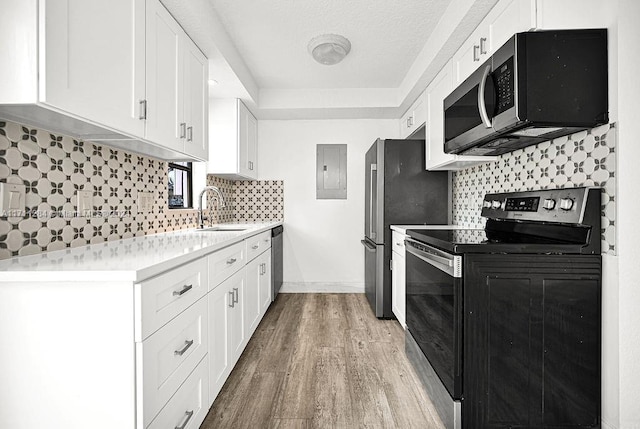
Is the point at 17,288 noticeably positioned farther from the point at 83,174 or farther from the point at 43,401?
the point at 83,174

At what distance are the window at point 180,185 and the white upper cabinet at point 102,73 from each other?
0.81 meters

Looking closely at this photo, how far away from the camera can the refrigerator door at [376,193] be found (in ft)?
10.9

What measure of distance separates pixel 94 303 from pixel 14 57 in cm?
77

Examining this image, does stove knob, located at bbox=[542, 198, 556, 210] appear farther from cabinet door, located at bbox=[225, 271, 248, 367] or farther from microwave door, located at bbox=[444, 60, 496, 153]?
cabinet door, located at bbox=[225, 271, 248, 367]

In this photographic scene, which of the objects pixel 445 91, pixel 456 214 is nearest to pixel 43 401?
pixel 445 91

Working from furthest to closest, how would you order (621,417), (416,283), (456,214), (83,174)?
(456,214) → (416,283) → (83,174) → (621,417)

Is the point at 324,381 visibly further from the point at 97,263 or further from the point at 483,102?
the point at 483,102

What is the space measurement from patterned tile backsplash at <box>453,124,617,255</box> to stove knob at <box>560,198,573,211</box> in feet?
0.38

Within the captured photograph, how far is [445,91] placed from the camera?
106 inches

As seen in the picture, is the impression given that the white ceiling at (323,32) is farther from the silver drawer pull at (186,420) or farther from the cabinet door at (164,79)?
the silver drawer pull at (186,420)

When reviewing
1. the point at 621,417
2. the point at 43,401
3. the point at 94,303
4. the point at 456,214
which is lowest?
the point at 621,417

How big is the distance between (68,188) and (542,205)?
225cm

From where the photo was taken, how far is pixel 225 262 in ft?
6.44

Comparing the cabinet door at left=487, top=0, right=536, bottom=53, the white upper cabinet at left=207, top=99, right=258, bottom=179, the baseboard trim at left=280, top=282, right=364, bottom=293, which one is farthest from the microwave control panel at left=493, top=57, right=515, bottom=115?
the baseboard trim at left=280, top=282, right=364, bottom=293
